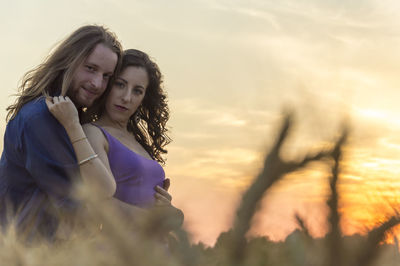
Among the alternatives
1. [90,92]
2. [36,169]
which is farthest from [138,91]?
[36,169]

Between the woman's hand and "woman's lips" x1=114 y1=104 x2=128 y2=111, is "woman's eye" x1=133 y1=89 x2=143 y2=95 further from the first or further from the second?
the woman's hand

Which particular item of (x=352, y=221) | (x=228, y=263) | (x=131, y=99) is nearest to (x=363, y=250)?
(x=352, y=221)

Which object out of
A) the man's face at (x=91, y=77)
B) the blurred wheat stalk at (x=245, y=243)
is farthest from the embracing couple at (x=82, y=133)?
the blurred wheat stalk at (x=245, y=243)

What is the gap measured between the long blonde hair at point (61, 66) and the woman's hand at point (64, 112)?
44cm

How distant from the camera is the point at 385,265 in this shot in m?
0.53

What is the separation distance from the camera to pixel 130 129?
14.0ft

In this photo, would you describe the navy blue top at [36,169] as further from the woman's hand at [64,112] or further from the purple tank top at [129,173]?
Answer: the purple tank top at [129,173]

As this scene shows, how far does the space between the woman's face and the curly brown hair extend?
0.09 metres

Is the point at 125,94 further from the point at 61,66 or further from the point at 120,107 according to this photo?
the point at 61,66

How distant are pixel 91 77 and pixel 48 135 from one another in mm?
755

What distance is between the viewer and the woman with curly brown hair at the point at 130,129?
3467 millimetres

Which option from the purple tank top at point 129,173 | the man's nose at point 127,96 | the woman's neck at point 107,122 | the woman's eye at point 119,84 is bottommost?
the purple tank top at point 129,173

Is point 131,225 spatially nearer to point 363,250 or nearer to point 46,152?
point 363,250

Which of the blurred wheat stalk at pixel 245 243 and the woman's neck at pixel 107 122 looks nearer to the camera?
the blurred wheat stalk at pixel 245 243
